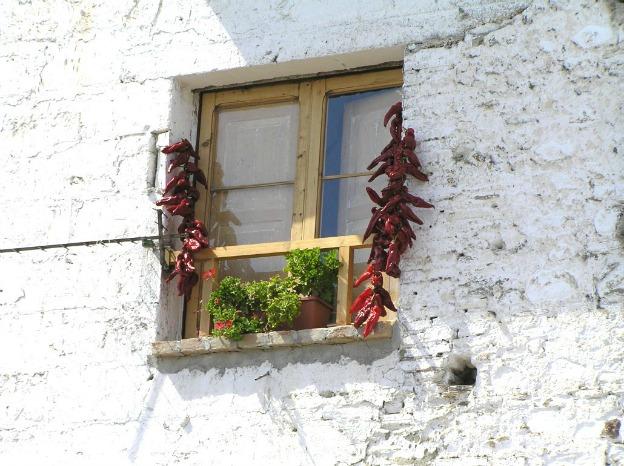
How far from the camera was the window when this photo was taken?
827 cm

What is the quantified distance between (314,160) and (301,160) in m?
0.08

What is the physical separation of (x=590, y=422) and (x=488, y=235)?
110 centimetres

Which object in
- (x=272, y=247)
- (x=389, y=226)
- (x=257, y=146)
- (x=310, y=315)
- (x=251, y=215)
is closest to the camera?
(x=389, y=226)

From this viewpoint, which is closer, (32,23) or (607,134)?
(607,134)

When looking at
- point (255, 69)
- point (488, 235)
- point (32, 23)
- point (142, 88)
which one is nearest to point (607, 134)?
point (488, 235)

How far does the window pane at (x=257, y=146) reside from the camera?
28.0ft

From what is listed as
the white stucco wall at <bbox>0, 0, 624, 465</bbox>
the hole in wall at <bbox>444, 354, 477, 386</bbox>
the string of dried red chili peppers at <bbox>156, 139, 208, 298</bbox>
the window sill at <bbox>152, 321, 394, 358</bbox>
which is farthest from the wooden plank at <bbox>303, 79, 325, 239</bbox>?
the hole in wall at <bbox>444, 354, 477, 386</bbox>

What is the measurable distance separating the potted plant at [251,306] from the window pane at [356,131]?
792mm

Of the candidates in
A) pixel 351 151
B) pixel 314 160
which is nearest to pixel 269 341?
pixel 314 160

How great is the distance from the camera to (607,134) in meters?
7.57

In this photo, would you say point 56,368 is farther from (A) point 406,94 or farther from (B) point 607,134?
(B) point 607,134

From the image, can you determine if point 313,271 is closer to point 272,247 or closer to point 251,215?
point 272,247

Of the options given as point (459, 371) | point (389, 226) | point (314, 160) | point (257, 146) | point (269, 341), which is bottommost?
point (459, 371)

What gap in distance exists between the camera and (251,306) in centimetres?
799
